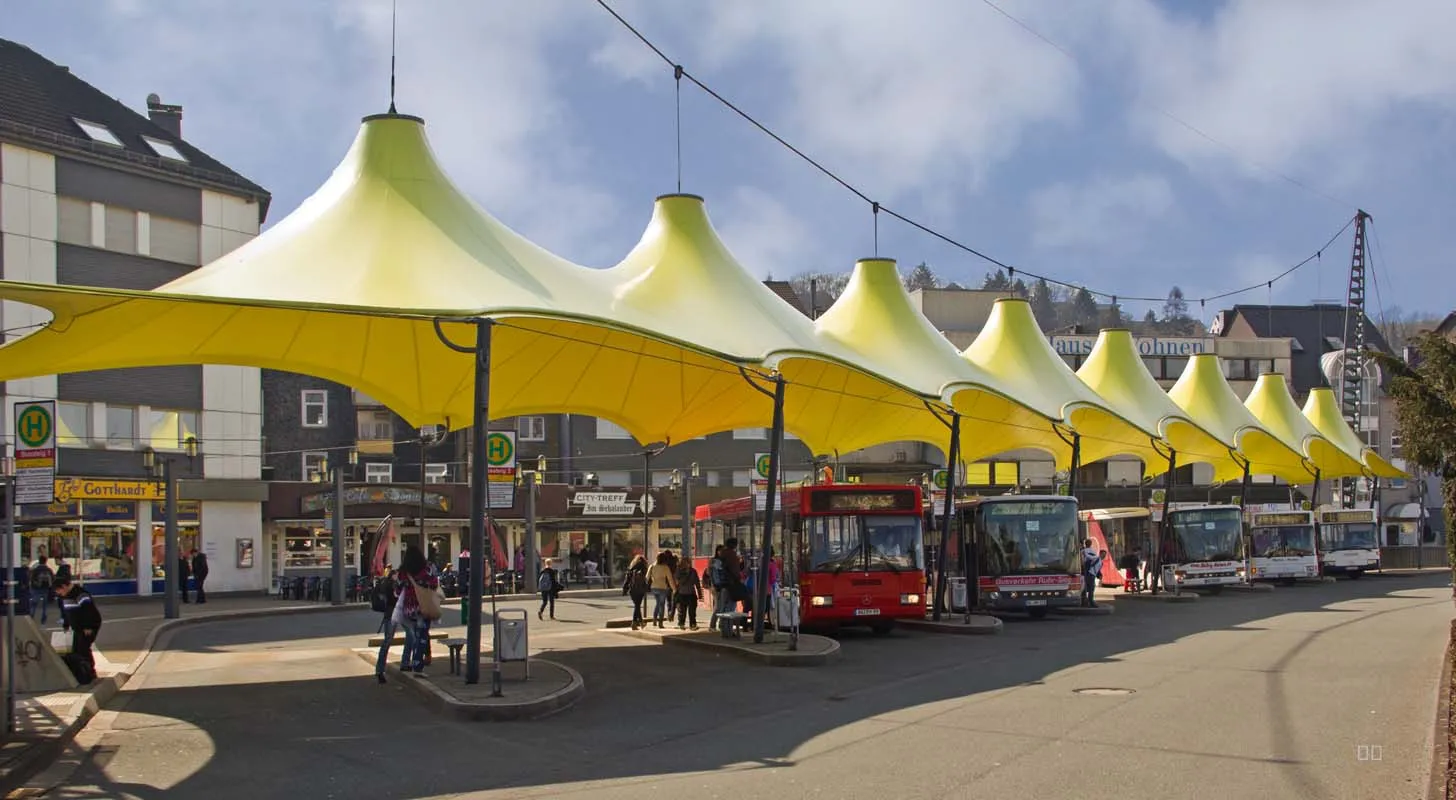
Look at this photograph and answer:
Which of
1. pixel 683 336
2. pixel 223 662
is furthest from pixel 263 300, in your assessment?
pixel 223 662

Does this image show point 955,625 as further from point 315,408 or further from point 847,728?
point 315,408

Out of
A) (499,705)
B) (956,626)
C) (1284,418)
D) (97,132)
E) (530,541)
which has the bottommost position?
(956,626)

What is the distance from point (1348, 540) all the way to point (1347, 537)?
4.6 inches

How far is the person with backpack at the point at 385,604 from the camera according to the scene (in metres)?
18.3

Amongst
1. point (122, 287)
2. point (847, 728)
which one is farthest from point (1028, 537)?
point (122, 287)

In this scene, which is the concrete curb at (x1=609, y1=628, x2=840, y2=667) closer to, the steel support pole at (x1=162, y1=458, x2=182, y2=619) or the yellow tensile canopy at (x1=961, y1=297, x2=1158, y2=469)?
the yellow tensile canopy at (x1=961, y1=297, x2=1158, y2=469)

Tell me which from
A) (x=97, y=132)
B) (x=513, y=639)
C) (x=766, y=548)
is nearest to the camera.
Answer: (x=513, y=639)

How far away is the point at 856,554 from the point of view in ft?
85.8

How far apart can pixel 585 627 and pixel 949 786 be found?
20.9m

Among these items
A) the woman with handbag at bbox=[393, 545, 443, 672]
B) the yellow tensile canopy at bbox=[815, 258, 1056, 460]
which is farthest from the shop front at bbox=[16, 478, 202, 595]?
the woman with handbag at bbox=[393, 545, 443, 672]

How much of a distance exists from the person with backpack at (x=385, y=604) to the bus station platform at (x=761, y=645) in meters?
5.53

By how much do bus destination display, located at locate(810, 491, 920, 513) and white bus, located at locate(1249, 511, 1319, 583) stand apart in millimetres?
23875

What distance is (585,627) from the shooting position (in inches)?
1198

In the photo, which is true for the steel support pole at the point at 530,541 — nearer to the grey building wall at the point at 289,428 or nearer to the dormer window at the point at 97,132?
the grey building wall at the point at 289,428
